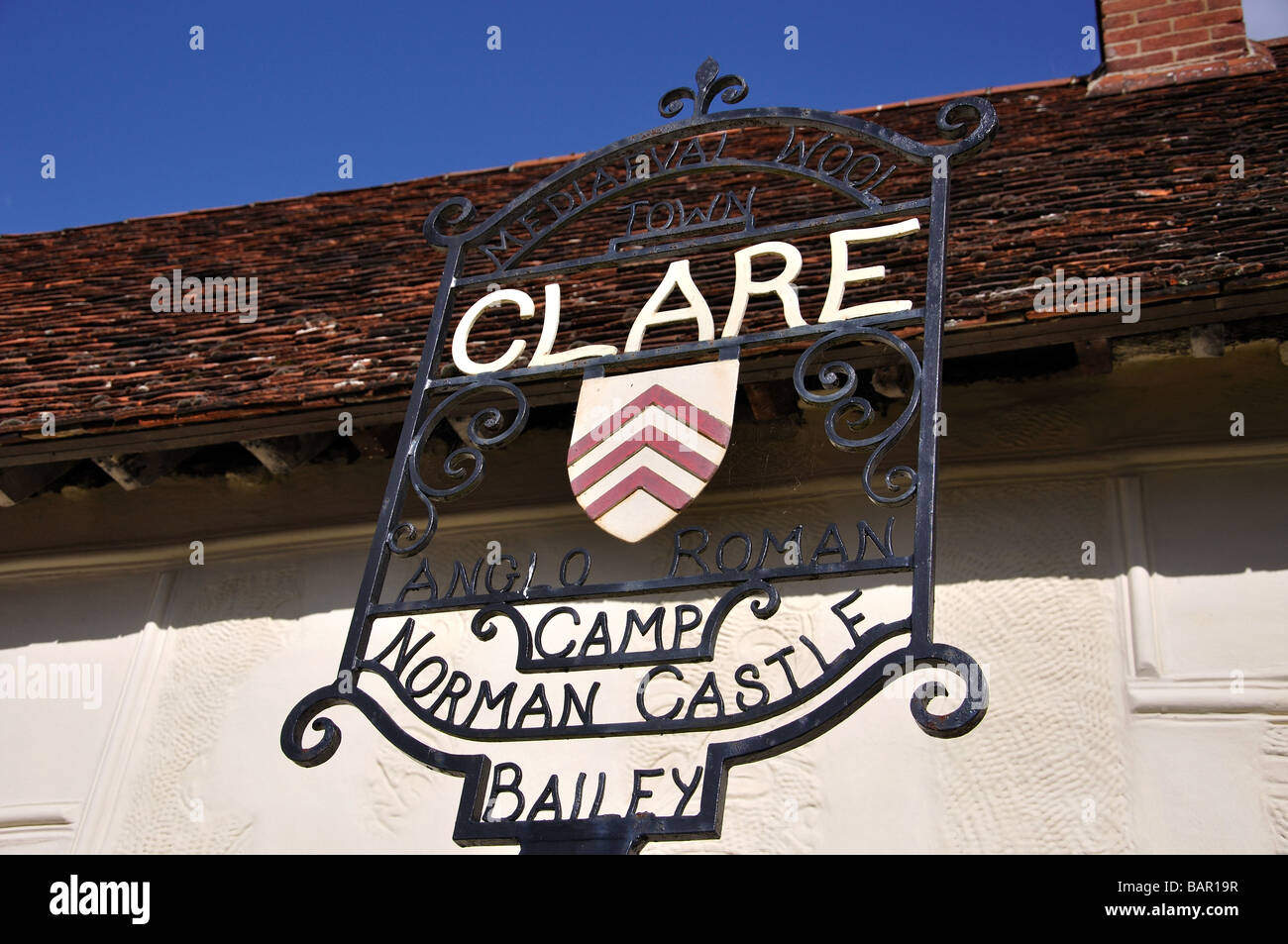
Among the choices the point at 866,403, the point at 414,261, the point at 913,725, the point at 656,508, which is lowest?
the point at 913,725

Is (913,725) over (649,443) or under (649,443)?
under

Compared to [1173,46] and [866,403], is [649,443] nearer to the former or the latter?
[866,403]

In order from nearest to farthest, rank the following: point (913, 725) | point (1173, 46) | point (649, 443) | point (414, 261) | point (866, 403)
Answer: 1. point (866, 403)
2. point (649, 443)
3. point (913, 725)
4. point (414, 261)
5. point (1173, 46)

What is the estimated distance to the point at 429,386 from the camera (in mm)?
4047

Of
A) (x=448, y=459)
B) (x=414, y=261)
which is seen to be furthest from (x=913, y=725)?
(x=414, y=261)

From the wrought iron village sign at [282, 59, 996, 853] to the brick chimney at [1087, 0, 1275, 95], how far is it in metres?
2.26

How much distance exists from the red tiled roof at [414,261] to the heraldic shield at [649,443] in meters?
1.33

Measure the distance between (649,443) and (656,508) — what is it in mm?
206

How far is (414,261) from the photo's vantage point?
7055mm

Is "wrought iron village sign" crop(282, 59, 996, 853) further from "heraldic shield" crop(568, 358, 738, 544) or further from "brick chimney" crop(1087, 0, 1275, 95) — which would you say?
"brick chimney" crop(1087, 0, 1275, 95)

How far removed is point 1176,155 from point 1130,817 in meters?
3.03
